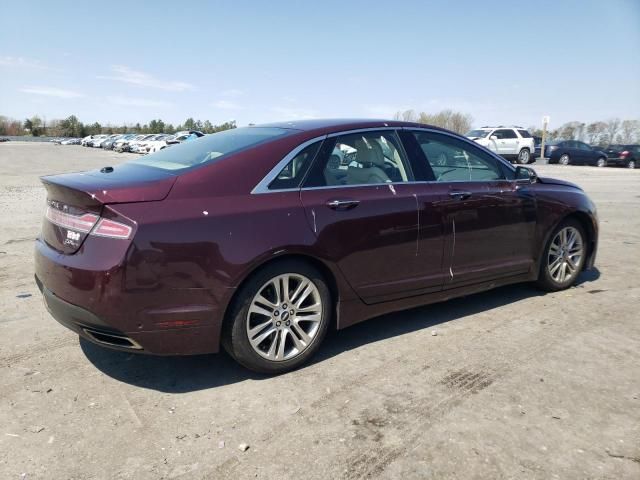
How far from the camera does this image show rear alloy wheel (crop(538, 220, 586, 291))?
5160 millimetres

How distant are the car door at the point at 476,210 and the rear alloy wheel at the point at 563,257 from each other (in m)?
0.32

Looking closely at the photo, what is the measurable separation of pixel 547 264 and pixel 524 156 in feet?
82.4

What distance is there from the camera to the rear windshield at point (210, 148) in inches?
140

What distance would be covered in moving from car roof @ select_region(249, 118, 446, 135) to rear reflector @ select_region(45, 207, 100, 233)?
5.25 ft

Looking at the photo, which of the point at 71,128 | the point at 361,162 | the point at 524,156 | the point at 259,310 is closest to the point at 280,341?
the point at 259,310

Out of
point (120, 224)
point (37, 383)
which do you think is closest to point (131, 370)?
point (37, 383)

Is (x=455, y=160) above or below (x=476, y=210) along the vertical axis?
above

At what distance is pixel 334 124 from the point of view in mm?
4039

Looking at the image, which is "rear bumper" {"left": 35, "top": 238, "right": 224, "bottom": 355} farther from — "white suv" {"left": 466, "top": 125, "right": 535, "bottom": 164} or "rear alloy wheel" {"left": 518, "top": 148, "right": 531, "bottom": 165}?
"rear alloy wheel" {"left": 518, "top": 148, "right": 531, "bottom": 165}

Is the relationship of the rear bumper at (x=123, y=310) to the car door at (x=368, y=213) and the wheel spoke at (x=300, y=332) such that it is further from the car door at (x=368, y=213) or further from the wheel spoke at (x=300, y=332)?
the car door at (x=368, y=213)

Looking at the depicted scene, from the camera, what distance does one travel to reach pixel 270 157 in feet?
11.4

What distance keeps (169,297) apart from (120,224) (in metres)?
0.50

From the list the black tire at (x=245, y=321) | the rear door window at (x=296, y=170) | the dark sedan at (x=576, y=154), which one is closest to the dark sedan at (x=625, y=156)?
the dark sedan at (x=576, y=154)

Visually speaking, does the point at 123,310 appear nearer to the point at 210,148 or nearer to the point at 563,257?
the point at 210,148
